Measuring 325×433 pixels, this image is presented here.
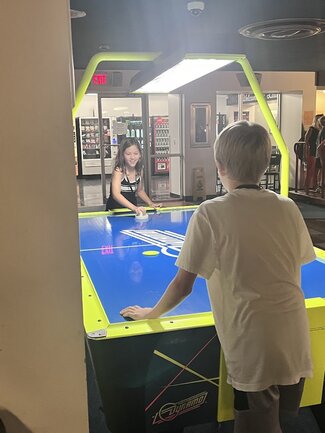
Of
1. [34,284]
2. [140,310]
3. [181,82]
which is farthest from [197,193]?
[34,284]

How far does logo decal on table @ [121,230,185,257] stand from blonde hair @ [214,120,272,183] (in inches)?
53.5

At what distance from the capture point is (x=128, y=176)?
13.3 feet

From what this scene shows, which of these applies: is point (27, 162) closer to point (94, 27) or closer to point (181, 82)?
point (94, 27)

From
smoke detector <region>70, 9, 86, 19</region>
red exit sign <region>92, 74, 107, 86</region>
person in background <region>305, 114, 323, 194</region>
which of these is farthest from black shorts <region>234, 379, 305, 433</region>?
person in background <region>305, 114, 323, 194</region>

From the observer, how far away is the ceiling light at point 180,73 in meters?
2.39

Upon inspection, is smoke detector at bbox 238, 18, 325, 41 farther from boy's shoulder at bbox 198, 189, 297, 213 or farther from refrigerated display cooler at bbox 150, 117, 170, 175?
refrigerated display cooler at bbox 150, 117, 170, 175

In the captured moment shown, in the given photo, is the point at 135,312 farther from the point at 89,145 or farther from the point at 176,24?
the point at 89,145

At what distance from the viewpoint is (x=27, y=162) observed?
3.03ft

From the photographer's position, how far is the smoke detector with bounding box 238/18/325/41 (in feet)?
9.30

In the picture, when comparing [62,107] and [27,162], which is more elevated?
[62,107]

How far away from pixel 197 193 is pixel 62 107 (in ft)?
26.5

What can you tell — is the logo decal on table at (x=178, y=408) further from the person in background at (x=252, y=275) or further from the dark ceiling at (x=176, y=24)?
the dark ceiling at (x=176, y=24)

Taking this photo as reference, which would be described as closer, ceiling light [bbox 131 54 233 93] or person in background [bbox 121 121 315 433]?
person in background [bbox 121 121 315 433]

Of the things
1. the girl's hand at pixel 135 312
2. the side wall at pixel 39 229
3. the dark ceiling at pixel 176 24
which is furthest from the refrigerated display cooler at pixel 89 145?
the side wall at pixel 39 229
